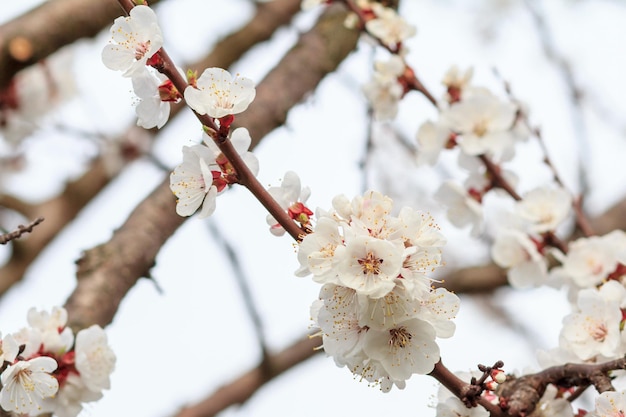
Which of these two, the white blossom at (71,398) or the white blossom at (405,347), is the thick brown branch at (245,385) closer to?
the white blossom at (71,398)

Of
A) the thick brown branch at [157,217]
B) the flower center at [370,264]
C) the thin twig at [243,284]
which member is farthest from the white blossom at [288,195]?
the thin twig at [243,284]

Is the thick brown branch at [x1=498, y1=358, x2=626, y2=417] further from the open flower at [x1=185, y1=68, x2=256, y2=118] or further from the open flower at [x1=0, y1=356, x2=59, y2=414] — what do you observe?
the open flower at [x1=0, y1=356, x2=59, y2=414]

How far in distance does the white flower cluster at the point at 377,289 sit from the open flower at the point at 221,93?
0.21 meters

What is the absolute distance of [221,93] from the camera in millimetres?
1167

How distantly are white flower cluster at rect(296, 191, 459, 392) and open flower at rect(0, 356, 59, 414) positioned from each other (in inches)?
19.0

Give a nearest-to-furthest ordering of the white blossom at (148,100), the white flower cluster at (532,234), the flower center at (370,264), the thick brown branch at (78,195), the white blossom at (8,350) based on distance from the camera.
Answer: the flower center at (370,264), the white blossom at (148,100), the white blossom at (8,350), the white flower cluster at (532,234), the thick brown branch at (78,195)

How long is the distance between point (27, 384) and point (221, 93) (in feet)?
1.92

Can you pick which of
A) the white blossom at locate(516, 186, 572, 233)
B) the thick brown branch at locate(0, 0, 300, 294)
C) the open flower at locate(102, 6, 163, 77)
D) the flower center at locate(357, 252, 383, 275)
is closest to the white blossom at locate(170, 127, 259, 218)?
the open flower at locate(102, 6, 163, 77)

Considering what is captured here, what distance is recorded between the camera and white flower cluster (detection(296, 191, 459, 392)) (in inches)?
41.4

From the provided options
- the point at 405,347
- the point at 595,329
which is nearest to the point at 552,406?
the point at 595,329

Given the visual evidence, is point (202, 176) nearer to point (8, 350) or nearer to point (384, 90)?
point (8, 350)

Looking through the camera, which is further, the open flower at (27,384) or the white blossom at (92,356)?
the white blossom at (92,356)

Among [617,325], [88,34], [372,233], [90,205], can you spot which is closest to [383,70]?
[88,34]

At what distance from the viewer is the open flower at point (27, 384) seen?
1264 millimetres
